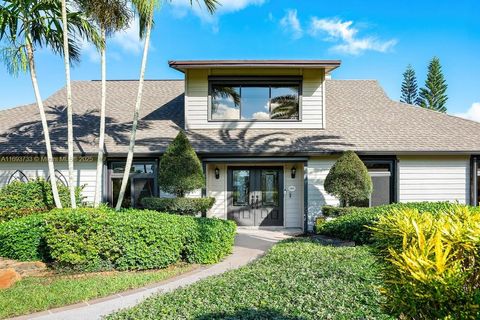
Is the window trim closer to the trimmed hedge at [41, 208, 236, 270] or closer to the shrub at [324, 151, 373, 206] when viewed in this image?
the shrub at [324, 151, 373, 206]

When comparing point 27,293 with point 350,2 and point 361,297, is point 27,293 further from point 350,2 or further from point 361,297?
point 350,2

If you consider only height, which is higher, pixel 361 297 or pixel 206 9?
pixel 206 9

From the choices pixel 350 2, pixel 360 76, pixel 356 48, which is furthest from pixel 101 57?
pixel 360 76

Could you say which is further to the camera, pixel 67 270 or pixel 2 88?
pixel 2 88

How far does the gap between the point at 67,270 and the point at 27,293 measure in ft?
4.79

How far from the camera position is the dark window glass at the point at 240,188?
1288 centimetres

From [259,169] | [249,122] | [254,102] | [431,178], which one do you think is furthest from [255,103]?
[431,178]

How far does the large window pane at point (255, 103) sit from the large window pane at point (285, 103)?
0.85ft

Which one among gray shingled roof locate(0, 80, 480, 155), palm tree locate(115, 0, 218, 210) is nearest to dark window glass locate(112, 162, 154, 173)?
gray shingled roof locate(0, 80, 480, 155)

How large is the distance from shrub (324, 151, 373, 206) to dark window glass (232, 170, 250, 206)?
3.15 meters

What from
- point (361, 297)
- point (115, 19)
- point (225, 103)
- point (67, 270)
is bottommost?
point (67, 270)

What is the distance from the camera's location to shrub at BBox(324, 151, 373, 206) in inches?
421

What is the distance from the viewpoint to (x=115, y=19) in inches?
370

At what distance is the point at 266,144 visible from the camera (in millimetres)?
11977
